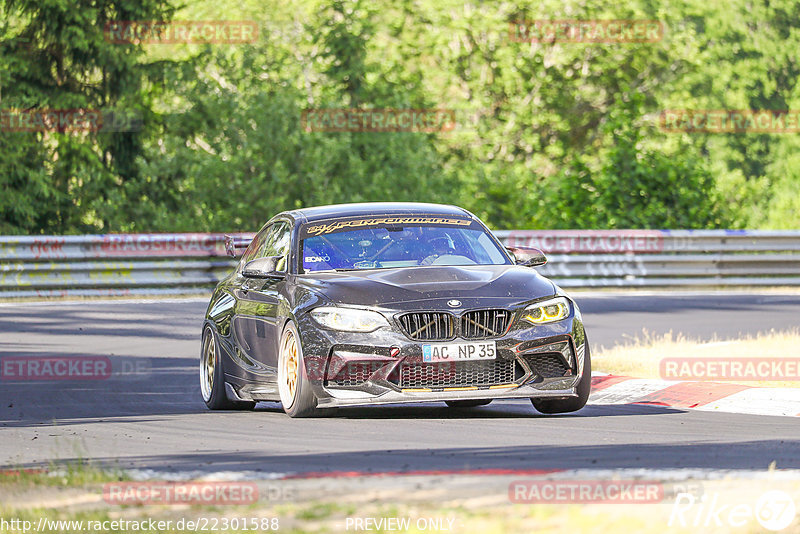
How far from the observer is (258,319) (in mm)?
10609

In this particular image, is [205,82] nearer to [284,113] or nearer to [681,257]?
[284,113]

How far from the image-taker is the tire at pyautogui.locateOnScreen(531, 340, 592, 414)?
977 cm

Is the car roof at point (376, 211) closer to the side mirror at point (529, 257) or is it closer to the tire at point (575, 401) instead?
the side mirror at point (529, 257)

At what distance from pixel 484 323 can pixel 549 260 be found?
13477mm

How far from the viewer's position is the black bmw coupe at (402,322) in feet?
30.4

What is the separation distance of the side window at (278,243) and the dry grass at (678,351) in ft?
10.1

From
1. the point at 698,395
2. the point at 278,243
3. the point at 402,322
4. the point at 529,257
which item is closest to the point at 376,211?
the point at 278,243

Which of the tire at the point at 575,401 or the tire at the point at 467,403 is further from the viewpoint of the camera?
the tire at the point at 467,403

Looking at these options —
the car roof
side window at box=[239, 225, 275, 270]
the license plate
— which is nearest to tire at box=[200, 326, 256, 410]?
side window at box=[239, 225, 275, 270]

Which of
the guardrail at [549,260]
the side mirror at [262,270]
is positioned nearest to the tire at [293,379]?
the side mirror at [262,270]

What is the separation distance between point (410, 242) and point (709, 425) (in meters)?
2.56

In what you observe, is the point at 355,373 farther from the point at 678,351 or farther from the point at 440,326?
the point at 678,351

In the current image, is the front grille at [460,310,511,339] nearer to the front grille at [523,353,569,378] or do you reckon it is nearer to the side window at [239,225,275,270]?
the front grille at [523,353,569,378]

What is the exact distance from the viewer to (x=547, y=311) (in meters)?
9.61
